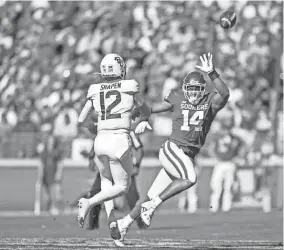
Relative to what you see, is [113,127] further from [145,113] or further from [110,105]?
[145,113]

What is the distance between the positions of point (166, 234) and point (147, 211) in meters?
3.00

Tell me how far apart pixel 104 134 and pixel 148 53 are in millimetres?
13694

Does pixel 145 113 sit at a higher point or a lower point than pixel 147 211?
higher

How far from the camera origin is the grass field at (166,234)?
9484mm

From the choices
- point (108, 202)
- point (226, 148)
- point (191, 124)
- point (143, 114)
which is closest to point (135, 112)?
point (143, 114)

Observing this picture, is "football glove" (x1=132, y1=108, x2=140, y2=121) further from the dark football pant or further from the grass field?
the dark football pant

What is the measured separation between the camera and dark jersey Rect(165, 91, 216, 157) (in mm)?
9602

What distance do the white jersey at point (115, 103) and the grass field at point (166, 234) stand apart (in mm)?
1353

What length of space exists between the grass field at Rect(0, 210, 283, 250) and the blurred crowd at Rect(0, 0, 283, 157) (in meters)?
5.95

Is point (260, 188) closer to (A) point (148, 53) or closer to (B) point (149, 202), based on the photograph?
(A) point (148, 53)

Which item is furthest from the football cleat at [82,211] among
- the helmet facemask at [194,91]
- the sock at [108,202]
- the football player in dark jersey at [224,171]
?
the football player in dark jersey at [224,171]

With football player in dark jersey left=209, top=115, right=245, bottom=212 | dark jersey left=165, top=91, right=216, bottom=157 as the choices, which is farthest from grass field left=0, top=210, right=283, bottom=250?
football player in dark jersey left=209, top=115, right=245, bottom=212

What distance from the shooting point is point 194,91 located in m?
A: 9.62

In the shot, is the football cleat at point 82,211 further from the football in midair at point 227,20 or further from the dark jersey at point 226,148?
the dark jersey at point 226,148
